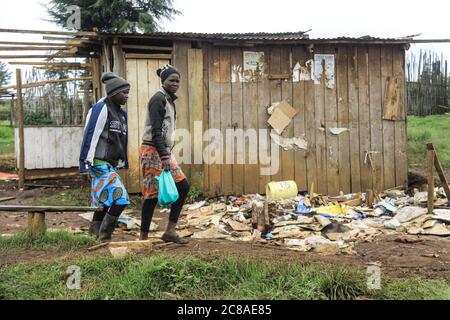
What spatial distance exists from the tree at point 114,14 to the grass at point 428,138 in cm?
1111

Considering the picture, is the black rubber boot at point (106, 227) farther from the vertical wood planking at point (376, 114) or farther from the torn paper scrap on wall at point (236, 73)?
the vertical wood planking at point (376, 114)

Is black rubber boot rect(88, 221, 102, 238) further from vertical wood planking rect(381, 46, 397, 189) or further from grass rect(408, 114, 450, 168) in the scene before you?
grass rect(408, 114, 450, 168)

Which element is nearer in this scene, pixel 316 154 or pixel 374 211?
pixel 374 211

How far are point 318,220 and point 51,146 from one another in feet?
21.8

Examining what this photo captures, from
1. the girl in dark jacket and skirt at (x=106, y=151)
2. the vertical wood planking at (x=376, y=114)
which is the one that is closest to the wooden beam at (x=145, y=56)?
the girl in dark jacket and skirt at (x=106, y=151)

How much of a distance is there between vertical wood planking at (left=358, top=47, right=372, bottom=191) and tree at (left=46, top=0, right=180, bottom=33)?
12.0 metres

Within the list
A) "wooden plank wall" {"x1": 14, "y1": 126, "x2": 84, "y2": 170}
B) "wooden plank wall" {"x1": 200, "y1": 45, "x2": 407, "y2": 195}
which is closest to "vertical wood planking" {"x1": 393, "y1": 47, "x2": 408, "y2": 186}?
"wooden plank wall" {"x1": 200, "y1": 45, "x2": 407, "y2": 195}

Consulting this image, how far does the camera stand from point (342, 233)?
20.6 ft

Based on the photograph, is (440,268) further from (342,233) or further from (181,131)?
(181,131)

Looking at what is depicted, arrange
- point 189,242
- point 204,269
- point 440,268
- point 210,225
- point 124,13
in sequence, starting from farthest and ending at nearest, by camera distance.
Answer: point 124,13
point 210,225
point 189,242
point 440,268
point 204,269

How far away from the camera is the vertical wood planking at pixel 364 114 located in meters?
8.95
